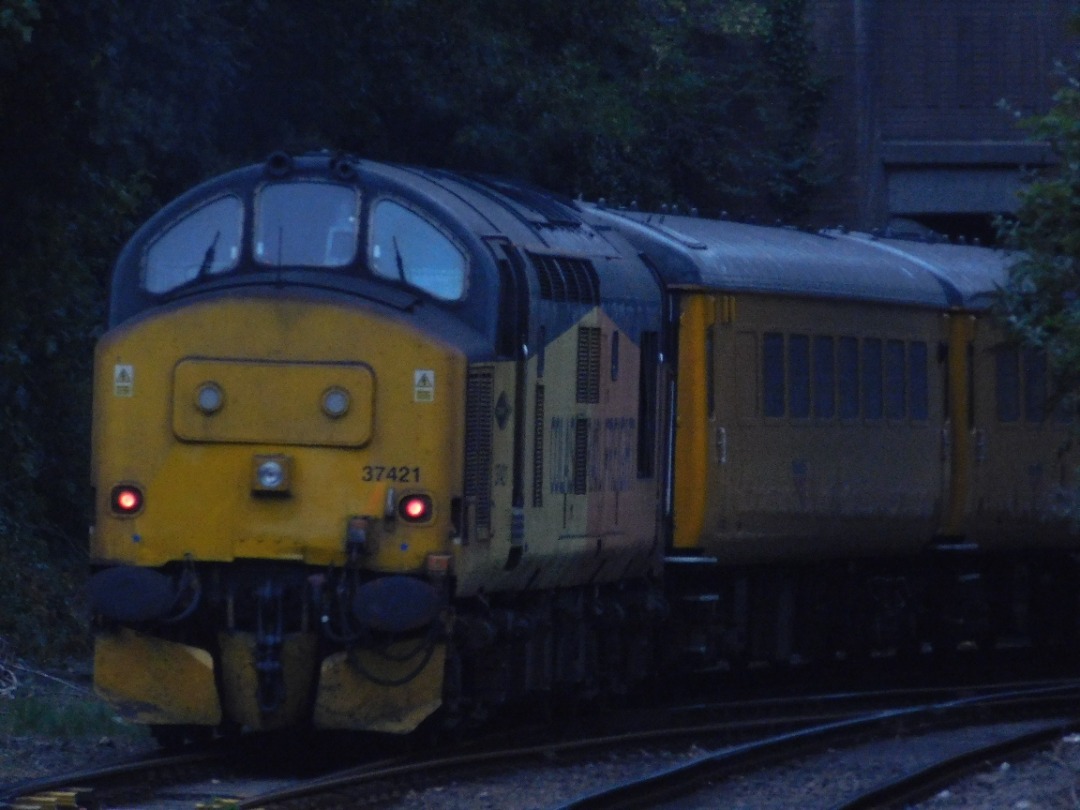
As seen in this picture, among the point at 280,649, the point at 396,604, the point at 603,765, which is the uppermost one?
the point at 396,604

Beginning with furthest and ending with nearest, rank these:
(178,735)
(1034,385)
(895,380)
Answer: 1. (1034,385)
2. (895,380)
3. (178,735)

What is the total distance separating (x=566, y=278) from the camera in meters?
11.9

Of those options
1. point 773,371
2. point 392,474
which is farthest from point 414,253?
point 773,371

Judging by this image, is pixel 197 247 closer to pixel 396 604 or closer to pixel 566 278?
pixel 566 278

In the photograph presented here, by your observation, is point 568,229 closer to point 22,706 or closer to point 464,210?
point 464,210

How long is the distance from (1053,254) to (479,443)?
3.57 m

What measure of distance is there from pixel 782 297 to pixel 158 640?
5.99 metres

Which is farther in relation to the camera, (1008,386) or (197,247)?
(1008,386)

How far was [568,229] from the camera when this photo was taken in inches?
497

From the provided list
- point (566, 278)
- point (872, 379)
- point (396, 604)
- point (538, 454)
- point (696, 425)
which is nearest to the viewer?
point (396, 604)

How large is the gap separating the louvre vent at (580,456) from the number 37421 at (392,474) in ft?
6.20

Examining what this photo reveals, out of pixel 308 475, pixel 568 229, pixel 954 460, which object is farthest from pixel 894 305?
pixel 308 475

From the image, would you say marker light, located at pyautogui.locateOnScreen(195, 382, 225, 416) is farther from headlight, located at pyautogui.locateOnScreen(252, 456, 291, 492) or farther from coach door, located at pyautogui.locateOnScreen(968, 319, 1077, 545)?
coach door, located at pyautogui.locateOnScreen(968, 319, 1077, 545)

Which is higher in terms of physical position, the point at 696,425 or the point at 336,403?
the point at 696,425
